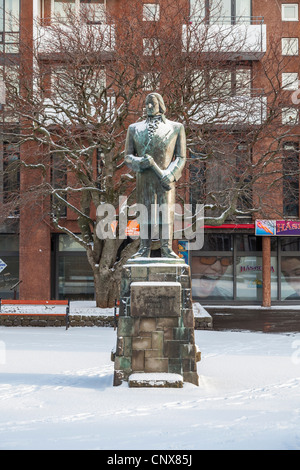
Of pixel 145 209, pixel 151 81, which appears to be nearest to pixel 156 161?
pixel 145 209

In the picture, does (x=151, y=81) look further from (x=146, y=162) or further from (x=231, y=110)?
(x=146, y=162)

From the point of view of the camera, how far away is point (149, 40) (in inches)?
692

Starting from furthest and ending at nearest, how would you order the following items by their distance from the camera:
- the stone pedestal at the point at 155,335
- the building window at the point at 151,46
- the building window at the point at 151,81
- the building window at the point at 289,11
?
the building window at the point at 289,11
the building window at the point at 151,46
the building window at the point at 151,81
the stone pedestal at the point at 155,335

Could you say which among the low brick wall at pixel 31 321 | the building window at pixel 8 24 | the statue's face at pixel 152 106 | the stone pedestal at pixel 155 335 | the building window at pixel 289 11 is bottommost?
the low brick wall at pixel 31 321

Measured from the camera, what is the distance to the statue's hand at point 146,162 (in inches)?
304

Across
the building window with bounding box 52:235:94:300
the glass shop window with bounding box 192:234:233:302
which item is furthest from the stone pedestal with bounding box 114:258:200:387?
the glass shop window with bounding box 192:234:233:302

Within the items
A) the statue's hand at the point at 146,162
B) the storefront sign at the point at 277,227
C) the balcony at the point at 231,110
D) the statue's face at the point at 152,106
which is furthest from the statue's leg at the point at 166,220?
the storefront sign at the point at 277,227

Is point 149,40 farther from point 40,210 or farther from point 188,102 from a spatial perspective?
point 40,210

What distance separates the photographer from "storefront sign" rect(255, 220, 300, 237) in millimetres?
26375

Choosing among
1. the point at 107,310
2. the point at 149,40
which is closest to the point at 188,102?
the point at 149,40

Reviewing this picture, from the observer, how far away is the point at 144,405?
6.59 meters

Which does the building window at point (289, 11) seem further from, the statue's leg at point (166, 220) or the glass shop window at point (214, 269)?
the statue's leg at point (166, 220)

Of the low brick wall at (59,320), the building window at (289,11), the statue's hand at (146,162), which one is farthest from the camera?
the building window at (289,11)
